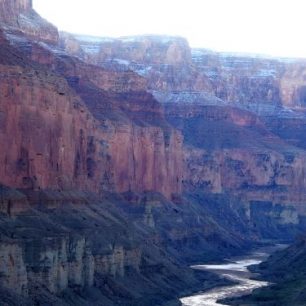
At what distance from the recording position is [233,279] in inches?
5536

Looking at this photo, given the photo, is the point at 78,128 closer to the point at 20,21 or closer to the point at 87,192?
the point at 87,192

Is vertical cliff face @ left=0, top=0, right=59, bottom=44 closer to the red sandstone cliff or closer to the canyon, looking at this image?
the canyon

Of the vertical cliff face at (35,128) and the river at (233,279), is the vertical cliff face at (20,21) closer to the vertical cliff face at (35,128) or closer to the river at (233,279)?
the river at (233,279)

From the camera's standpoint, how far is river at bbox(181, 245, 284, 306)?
11794 centimetres

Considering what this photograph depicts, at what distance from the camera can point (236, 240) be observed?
194m

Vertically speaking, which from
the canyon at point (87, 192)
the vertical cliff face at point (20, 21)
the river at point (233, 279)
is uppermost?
the vertical cliff face at point (20, 21)

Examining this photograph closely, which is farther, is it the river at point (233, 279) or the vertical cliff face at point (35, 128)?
the river at point (233, 279)

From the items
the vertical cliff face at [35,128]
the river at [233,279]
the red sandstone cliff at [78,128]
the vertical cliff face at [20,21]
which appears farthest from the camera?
the vertical cliff face at [20,21]

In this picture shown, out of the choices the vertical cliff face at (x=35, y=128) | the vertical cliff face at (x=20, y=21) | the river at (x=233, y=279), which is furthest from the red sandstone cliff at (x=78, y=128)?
the river at (x=233, y=279)

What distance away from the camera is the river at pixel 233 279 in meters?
118

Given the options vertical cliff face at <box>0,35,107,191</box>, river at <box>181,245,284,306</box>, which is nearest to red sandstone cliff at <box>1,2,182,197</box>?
vertical cliff face at <box>0,35,107,191</box>

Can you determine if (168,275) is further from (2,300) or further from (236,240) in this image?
(236,240)

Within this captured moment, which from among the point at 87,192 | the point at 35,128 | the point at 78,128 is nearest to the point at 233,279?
the point at 87,192

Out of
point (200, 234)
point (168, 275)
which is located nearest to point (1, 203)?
point (168, 275)
